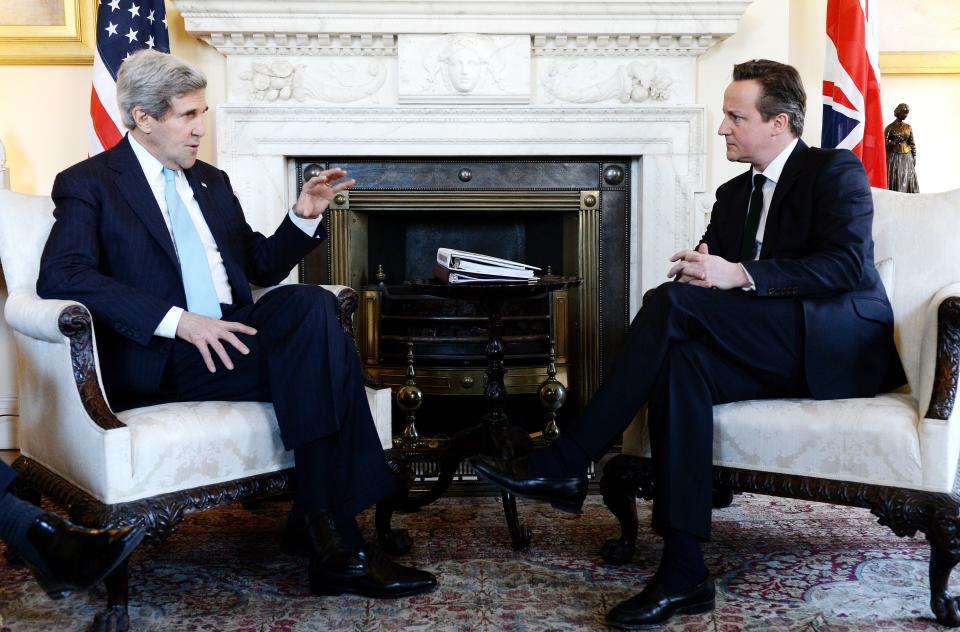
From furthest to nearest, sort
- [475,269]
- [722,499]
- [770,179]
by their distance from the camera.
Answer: [722,499]
[475,269]
[770,179]

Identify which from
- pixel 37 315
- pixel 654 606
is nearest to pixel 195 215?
pixel 37 315

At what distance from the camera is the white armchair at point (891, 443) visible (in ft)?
6.61

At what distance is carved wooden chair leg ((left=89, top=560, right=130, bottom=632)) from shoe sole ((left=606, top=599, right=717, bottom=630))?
1.02 m

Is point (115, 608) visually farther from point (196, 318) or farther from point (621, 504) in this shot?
point (621, 504)

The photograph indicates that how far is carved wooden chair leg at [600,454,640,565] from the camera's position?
239 centimetres

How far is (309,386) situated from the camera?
2164 millimetres

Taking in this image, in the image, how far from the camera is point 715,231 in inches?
106

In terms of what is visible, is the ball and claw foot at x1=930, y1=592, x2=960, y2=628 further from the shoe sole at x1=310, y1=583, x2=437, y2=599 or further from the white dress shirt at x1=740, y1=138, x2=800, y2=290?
the shoe sole at x1=310, y1=583, x2=437, y2=599

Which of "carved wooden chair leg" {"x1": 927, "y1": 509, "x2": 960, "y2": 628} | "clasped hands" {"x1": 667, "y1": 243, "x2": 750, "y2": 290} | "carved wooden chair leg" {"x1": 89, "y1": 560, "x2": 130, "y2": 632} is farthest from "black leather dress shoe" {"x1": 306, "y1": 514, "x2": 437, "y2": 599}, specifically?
"carved wooden chair leg" {"x1": 927, "y1": 509, "x2": 960, "y2": 628}

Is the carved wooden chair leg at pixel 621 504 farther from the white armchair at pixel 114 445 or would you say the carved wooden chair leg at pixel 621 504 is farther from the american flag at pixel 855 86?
the american flag at pixel 855 86

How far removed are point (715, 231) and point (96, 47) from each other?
2.32m

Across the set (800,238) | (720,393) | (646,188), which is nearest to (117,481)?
(720,393)

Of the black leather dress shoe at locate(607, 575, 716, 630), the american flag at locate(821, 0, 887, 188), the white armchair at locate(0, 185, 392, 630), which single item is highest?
the american flag at locate(821, 0, 887, 188)

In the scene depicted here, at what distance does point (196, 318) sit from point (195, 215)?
0.45 meters
